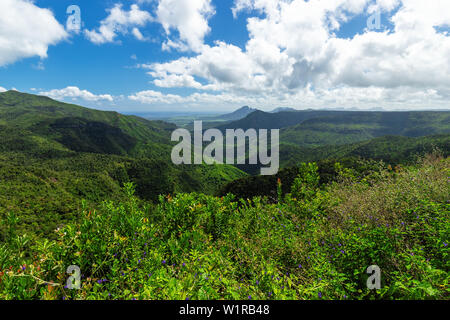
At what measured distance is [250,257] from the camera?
3920 millimetres

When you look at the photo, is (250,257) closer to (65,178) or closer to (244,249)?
(244,249)

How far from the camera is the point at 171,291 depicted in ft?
8.00

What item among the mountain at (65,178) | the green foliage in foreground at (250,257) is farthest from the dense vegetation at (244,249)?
the mountain at (65,178)

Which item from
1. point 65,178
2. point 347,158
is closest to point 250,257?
point 347,158

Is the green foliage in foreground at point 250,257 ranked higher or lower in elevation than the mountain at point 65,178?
higher

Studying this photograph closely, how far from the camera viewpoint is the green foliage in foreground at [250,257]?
106 inches

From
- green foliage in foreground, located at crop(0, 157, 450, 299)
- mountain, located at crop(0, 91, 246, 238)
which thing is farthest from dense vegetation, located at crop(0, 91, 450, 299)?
mountain, located at crop(0, 91, 246, 238)

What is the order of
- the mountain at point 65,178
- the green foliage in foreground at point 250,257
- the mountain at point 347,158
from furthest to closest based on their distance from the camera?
the mountain at point 65,178 < the mountain at point 347,158 < the green foliage in foreground at point 250,257

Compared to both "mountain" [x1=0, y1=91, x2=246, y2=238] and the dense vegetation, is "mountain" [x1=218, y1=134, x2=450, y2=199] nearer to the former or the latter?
the dense vegetation

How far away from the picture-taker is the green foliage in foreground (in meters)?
2.69

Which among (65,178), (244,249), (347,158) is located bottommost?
(65,178)

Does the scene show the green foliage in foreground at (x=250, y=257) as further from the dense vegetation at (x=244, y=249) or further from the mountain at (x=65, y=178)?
the mountain at (x=65, y=178)
